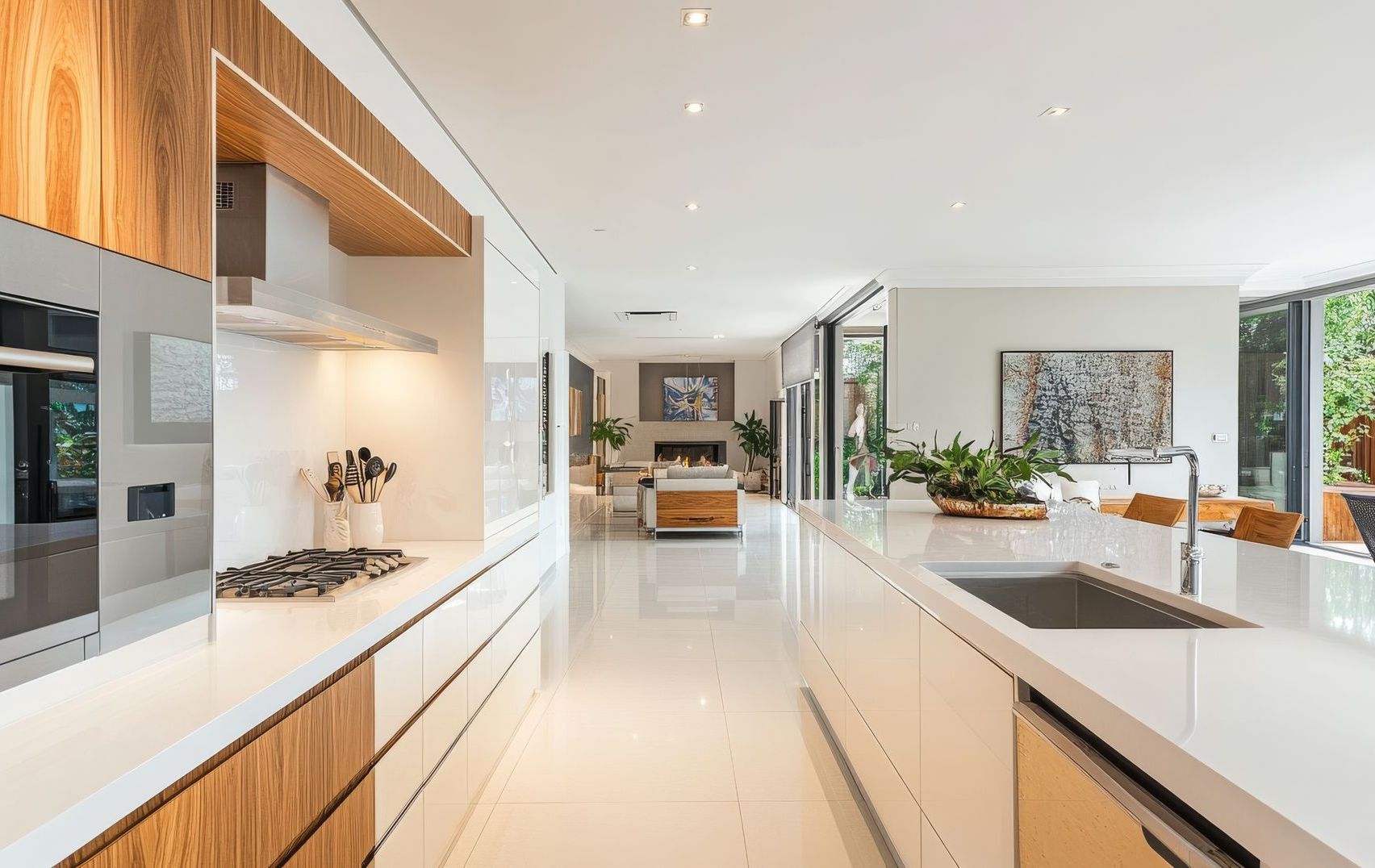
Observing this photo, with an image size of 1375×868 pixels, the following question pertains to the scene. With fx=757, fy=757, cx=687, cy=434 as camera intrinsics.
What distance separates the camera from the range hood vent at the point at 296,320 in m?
1.61

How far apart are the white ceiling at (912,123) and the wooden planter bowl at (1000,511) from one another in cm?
165

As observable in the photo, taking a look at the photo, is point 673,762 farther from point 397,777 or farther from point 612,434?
point 612,434

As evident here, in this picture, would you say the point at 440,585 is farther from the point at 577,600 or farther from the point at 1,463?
the point at 577,600

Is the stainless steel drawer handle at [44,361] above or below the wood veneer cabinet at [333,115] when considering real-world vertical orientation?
below

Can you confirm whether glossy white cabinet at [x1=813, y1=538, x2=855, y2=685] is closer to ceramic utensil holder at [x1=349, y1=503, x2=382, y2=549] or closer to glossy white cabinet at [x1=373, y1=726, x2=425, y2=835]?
glossy white cabinet at [x1=373, y1=726, x2=425, y2=835]

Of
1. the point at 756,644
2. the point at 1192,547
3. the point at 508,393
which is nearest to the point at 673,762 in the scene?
the point at 756,644

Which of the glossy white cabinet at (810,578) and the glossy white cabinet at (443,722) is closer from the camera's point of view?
the glossy white cabinet at (443,722)

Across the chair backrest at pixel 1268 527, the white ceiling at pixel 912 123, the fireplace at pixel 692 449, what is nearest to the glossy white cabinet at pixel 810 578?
the chair backrest at pixel 1268 527

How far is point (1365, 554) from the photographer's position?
276 inches

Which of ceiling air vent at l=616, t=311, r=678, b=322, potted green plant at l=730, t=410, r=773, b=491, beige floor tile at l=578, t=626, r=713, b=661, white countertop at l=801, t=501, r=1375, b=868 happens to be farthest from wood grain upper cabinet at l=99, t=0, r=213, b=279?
potted green plant at l=730, t=410, r=773, b=491

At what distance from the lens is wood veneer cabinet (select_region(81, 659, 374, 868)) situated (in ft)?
3.28

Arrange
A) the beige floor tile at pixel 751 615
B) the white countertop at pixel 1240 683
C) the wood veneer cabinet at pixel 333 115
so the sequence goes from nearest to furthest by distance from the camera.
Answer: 1. the white countertop at pixel 1240 683
2. the wood veneer cabinet at pixel 333 115
3. the beige floor tile at pixel 751 615

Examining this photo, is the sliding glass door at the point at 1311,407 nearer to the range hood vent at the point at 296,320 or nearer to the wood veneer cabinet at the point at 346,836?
the range hood vent at the point at 296,320

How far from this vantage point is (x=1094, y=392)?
6.72 m
